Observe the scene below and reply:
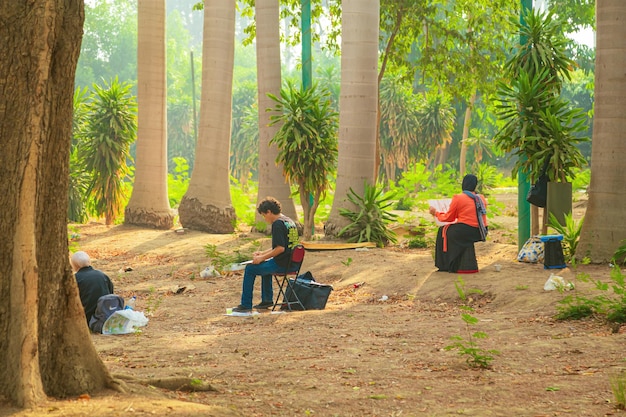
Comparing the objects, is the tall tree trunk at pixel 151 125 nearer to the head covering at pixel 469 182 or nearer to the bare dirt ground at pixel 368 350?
the bare dirt ground at pixel 368 350

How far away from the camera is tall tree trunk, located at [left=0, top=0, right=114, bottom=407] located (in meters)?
5.34

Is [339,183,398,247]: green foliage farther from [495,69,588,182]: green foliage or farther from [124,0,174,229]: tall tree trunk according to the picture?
[124,0,174,229]: tall tree trunk

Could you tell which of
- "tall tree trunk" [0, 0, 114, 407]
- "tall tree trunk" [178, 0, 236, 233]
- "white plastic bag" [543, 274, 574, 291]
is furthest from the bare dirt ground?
"tall tree trunk" [178, 0, 236, 233]

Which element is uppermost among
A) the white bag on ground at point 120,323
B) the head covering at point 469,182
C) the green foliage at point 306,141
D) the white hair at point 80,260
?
the green foliage at point 306,141

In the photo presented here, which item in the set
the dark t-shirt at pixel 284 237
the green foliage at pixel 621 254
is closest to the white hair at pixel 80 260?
the dark t-shirt at pixel 284 237

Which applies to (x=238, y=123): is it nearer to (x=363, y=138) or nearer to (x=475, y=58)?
(x=475, y=58)

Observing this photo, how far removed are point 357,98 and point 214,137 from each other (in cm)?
491

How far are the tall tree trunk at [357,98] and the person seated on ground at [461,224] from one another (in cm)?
421

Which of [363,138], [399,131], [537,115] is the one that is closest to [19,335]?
[537,115]

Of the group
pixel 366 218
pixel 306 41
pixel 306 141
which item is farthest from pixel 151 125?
pixel 366 218

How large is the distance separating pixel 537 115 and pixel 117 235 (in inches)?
411

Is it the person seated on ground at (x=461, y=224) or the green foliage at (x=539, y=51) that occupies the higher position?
A: the green foliage at (x=539, y=51)

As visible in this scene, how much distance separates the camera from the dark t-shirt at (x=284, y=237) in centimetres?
1133

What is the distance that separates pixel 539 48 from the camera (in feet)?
49.4
